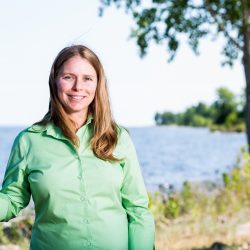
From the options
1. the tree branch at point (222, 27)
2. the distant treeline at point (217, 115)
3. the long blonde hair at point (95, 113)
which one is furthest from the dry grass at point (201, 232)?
the distant treeline at point (217, 115)

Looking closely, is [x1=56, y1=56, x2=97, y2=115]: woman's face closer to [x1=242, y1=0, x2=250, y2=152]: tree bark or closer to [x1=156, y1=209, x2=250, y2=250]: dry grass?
[x1=156, y1=209, x2=250, y2=250]: dry grass

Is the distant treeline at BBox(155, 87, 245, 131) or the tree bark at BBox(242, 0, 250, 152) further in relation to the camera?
the distant treeline at BBox(155, 87, 245, 131)

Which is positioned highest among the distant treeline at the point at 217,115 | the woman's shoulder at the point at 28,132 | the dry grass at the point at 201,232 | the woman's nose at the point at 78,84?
the woman's nose at the point at 78,84

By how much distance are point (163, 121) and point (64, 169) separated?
109124 mm

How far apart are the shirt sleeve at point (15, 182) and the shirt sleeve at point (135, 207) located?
1.48 feet

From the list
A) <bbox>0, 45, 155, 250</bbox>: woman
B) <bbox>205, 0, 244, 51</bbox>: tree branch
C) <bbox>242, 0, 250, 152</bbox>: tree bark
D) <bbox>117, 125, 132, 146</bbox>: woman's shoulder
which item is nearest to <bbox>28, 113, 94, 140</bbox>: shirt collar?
<bbox>0, 45, 155, 250</bbox>: woman

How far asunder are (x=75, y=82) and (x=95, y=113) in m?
0.18

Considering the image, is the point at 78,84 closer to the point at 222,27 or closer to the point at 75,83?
the point at 75,83

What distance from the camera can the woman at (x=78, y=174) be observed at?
2879mm

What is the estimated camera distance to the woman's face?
9.75 feet

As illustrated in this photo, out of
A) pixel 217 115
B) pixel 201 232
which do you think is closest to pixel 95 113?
pixel 201 232

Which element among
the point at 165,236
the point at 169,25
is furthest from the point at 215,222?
the point at 169,25

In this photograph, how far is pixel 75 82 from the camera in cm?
297

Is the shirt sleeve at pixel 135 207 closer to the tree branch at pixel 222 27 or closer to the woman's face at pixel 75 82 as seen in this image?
the woman's face at pixel 75 82
